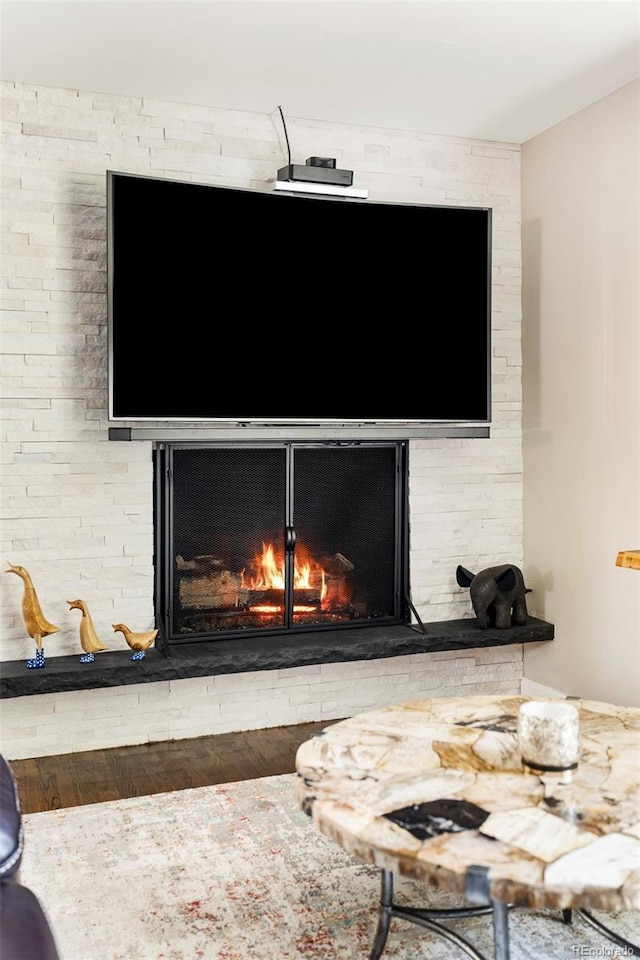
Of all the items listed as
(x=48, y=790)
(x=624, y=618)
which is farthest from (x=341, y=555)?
(x=48, y=790)

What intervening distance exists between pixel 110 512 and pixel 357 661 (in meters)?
1.18

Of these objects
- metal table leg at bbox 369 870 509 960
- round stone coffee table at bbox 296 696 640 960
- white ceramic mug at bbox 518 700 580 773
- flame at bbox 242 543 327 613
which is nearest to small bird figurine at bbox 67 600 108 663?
flame at bbox 242 543 327 613

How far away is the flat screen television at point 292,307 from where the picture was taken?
10.2 ft

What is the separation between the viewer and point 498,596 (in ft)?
12.3

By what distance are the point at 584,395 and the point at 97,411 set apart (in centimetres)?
193

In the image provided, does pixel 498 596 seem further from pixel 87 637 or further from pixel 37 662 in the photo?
pixel 37 662

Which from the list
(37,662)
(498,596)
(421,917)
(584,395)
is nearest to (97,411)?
(37,662)

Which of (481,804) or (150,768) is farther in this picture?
(150,768)

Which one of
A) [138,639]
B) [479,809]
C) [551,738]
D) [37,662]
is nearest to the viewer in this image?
[479,809]

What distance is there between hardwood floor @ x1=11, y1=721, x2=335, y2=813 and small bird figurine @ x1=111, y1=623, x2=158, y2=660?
0.40m

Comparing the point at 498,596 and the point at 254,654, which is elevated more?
the point at 498,596

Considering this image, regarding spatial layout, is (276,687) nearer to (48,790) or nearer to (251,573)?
(251,573)

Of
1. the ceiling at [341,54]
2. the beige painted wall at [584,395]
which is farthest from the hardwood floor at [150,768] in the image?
the ceiling at [341,54]

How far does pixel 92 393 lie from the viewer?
132 inches
